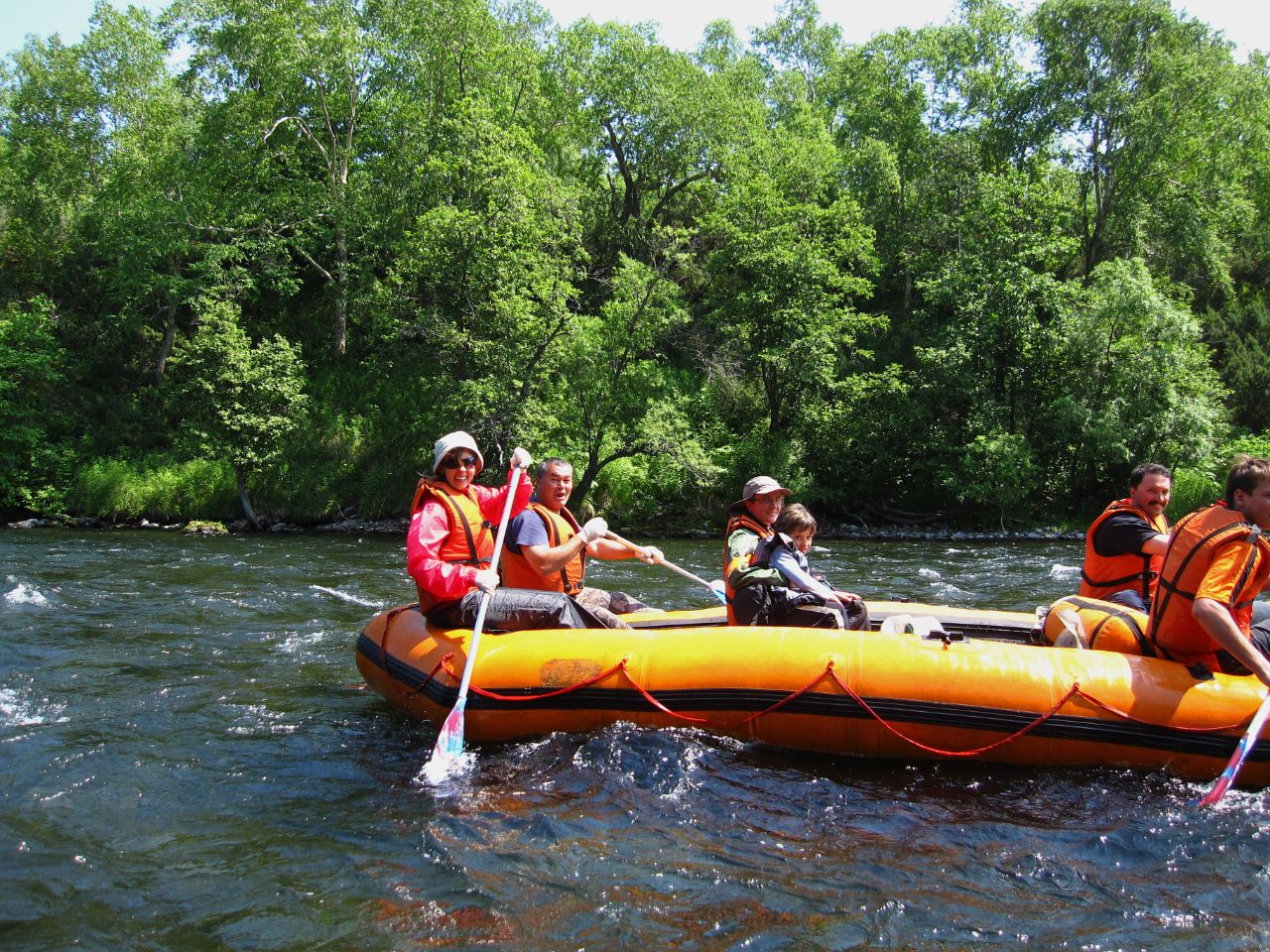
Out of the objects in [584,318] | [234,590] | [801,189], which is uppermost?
[801,189]

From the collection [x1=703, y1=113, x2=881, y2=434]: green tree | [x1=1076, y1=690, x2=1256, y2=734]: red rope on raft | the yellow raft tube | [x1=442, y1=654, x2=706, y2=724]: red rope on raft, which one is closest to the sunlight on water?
the yellow raft tube

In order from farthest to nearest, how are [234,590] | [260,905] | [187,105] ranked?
[187,105]
[234,590]
[260,905]

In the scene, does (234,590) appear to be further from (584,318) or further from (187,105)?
(187,105)

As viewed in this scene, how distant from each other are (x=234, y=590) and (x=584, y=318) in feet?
34.4

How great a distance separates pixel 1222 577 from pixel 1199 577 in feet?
0.44

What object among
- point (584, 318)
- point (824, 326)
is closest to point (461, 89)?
point (584, 318)

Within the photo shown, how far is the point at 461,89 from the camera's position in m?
21.9

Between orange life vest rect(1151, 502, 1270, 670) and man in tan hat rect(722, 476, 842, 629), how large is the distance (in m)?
1.63

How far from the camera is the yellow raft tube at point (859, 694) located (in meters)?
4.67

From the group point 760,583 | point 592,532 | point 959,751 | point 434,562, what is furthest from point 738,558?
point 434,562

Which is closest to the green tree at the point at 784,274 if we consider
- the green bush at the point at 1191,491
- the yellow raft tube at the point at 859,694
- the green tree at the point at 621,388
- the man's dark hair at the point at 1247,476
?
the green tree at the point at 621,388

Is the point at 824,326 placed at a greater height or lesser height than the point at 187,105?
lesser

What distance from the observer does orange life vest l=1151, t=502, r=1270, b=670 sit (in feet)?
14.9

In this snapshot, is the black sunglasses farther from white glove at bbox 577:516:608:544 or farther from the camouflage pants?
the camouflage pants
